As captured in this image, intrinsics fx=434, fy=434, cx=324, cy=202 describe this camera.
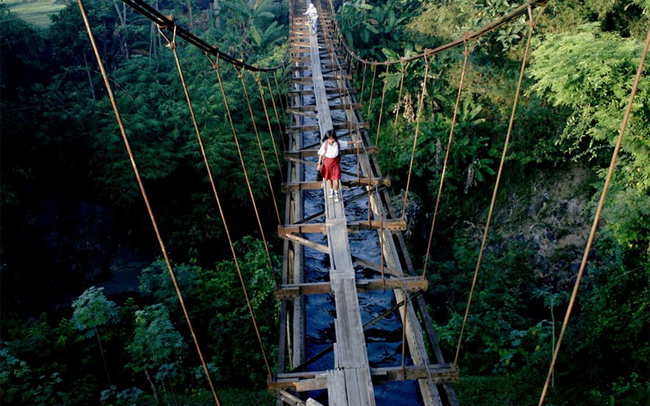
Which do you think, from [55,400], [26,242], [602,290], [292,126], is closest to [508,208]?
[602,290]

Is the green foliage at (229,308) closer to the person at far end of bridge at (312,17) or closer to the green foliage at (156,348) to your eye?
the green foliage at (156,348)

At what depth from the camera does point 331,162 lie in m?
5.52

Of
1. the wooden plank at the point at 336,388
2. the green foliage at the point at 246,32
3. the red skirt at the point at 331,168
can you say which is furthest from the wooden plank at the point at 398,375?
the green foliage at the point at 246,32

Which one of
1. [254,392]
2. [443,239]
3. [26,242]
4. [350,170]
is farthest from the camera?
[443,239]

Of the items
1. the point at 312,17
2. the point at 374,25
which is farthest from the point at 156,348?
the point at 312,17

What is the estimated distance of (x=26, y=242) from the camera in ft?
30.0

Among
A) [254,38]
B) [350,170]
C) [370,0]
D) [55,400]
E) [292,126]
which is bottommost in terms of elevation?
[55,400]

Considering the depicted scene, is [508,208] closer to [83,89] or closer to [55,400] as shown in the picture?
[55,400]

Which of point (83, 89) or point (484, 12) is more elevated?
point (484, 12)

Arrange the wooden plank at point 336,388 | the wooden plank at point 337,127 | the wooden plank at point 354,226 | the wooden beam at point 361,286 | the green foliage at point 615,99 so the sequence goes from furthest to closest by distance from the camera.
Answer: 1. the wooden plank at point 337,127
2. the green foliage at point 615,99
3. the wooden plank at point 354,226
4. the wooden beam at point 361,286
5. the wooden plank at point 336,388

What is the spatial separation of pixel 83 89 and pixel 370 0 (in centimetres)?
1087

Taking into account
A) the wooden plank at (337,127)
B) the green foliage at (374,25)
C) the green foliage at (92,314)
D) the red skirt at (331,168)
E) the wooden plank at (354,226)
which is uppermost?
the green foliage at (374,25)

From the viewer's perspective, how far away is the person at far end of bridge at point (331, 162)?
538cm

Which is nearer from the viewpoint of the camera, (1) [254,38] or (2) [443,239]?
(2) [443,239]
